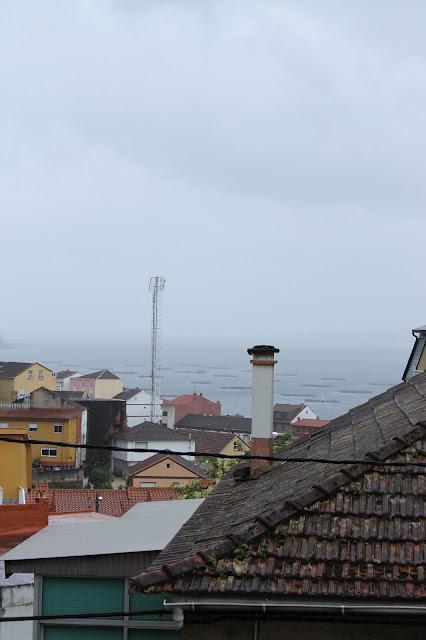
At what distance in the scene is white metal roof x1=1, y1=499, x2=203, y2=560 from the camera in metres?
7.86

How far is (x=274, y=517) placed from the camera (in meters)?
6.07

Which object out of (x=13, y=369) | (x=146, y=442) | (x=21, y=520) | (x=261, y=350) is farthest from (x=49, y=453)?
(x=261, y=350)

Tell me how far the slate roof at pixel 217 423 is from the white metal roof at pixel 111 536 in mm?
77600

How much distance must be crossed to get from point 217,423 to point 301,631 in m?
88.0

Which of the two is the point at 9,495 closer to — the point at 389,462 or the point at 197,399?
the point at 389,462

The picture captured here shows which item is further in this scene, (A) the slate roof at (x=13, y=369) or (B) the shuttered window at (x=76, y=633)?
(A) the slate roof at (x=13, y=369)

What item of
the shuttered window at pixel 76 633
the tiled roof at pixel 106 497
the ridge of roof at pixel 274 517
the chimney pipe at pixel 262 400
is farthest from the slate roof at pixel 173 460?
the ridge of roof at pixel 274 517

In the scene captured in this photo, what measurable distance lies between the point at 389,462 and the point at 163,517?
437 cm

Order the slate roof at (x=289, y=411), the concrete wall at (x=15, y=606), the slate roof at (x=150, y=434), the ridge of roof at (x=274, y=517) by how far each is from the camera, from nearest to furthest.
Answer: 1. the ridge of roof at (x=274, y=517)
2. the concrete wall at (x=15, y=606)
3. the slate roof at (x=150, y=434)
4. the slate roof at (x=289, y=411)

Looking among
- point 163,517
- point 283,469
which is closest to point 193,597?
point 283,469

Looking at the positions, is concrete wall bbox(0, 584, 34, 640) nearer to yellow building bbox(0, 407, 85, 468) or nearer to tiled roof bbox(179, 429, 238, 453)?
yellow building bbox(0, 407, 85, 468)

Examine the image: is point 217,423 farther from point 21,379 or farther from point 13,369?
point 13,369

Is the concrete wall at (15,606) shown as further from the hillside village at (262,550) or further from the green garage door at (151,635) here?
the green garage door at (151,635)

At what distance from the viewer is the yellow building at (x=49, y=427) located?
6062 cm
